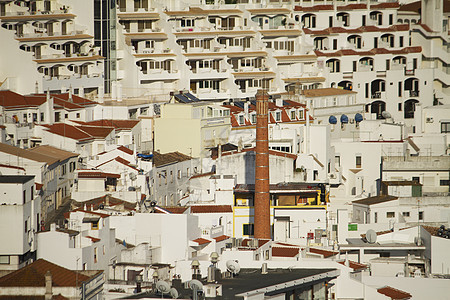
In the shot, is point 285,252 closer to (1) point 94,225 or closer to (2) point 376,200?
(1) point 94,225

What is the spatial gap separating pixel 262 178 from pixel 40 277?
19958 mm

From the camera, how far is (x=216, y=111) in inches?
2928

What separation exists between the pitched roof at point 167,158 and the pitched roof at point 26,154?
7.26 m

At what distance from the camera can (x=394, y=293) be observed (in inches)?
1905

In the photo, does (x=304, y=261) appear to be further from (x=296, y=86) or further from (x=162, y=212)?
(x=296, y=86)

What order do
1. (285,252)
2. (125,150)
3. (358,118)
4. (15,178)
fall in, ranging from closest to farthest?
(15,178) → (285,252) → (125,150) → (358,118)

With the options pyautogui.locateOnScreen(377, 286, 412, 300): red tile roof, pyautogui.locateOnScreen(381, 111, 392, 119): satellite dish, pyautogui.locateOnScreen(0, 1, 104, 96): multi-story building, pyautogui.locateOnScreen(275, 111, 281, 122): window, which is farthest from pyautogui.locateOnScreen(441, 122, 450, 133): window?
pyautogui.locateOnScreen(377, 286, 412, 300): red tile roof

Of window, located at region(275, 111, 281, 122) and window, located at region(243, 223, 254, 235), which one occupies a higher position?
window, located at region(275, 111, 281, 122)

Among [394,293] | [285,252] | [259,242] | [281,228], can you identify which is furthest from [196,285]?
[281,228]

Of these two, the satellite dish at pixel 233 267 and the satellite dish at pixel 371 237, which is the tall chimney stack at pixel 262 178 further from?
the satellite dish at pixel 233 267

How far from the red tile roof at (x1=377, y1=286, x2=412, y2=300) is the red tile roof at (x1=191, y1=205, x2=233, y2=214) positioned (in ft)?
39.9

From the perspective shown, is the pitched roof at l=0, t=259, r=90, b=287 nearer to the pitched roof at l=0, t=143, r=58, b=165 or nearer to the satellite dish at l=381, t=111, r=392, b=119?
the pitched roof at l=0, t=143, r=58, b=165

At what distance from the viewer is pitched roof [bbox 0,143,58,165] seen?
182 feet

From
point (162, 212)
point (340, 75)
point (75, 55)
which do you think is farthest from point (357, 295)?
point (340, 75)
